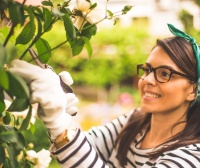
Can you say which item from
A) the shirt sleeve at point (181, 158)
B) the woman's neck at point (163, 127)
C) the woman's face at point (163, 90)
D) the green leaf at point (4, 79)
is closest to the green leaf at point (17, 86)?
the green leaf at point (4, 79)

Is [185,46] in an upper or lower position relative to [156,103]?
upper

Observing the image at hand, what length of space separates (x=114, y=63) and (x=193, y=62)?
383 inches

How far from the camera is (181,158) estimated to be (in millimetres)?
1727

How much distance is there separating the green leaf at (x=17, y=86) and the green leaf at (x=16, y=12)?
124mm

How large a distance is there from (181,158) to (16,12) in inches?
34.6

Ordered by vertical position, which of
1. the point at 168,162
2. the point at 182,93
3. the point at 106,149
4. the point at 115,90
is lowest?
the point at 115,90

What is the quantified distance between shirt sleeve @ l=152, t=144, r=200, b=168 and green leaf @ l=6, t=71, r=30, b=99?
780 millimetres

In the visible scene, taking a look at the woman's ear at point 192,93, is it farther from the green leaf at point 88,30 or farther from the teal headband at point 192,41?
the green leaf at point 88,30

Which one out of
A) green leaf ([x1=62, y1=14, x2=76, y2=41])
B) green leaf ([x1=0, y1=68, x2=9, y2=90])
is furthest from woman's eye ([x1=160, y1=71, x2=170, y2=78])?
green leaf ([x1=0, y1=68, x2=9, y2=90])

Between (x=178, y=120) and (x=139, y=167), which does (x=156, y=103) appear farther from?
(x=139, y=167)

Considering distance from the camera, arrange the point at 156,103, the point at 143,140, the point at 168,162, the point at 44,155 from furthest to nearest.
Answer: the point at 143,140, the point at 156,103, the point at 168,162, the point at 44,155

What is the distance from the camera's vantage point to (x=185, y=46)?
1936 mm

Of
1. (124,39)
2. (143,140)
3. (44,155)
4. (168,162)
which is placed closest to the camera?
(44,155)

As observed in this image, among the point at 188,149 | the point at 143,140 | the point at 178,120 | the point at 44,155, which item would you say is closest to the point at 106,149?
the point at 143,140
